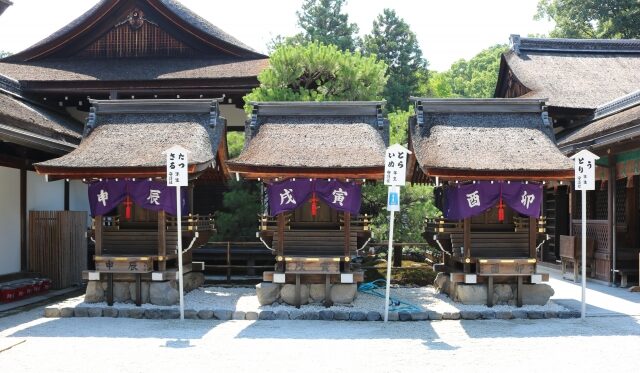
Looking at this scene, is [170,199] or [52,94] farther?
[52,94]

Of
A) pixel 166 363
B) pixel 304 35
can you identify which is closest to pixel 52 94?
pixel 166 363

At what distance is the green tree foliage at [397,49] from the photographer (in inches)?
1972

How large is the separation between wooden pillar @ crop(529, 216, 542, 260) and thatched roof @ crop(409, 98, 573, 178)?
4.76 ft

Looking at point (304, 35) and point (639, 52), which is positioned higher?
point (304, 35)

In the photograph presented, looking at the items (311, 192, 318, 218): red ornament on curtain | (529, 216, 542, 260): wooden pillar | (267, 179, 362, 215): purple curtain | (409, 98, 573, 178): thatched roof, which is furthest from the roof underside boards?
(529, 216, 542, 260): wooden pillar

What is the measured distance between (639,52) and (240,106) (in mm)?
17333

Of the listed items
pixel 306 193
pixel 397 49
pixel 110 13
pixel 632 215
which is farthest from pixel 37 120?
pixel 397 49

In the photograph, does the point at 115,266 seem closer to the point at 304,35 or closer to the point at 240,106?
the point at 240,106

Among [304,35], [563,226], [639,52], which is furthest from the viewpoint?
[304,35]

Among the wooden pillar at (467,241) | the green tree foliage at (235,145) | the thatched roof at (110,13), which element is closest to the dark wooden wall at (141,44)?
the thatched roof at (110,13)

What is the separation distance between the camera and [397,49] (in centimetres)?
5138

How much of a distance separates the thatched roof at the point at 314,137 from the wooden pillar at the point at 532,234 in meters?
3.66

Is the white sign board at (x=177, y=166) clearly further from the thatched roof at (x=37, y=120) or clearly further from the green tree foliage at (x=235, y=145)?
the green tree foliage at (x=235, y=145)

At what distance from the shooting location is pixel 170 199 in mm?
14422
